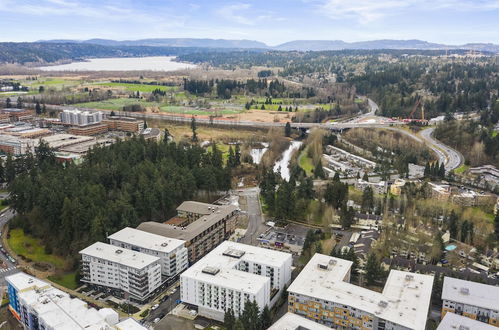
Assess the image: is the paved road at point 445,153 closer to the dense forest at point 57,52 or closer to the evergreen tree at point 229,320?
the evergreen tree at point 229,320

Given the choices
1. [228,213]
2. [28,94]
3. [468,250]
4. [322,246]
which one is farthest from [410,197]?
[28,94]

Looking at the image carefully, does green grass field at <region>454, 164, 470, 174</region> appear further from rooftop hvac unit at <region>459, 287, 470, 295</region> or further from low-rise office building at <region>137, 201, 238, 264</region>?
rooftop hvac unit at <region>459, 287, 470, 295</region>

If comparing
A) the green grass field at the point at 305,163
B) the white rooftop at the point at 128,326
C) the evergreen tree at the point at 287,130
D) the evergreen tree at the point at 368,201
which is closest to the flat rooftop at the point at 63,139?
the evergreen tree at the point at 287,130

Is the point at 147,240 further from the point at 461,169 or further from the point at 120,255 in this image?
the point at 461,169

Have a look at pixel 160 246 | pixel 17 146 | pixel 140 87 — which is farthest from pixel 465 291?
pixel 140 87

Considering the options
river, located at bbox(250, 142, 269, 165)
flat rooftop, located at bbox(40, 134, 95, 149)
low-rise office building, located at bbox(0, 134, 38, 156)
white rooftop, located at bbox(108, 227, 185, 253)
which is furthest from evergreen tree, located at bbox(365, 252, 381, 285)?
low-rise office building, located at bbox(0, 134, 38, 156)

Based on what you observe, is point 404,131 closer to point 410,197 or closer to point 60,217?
point 410,197
